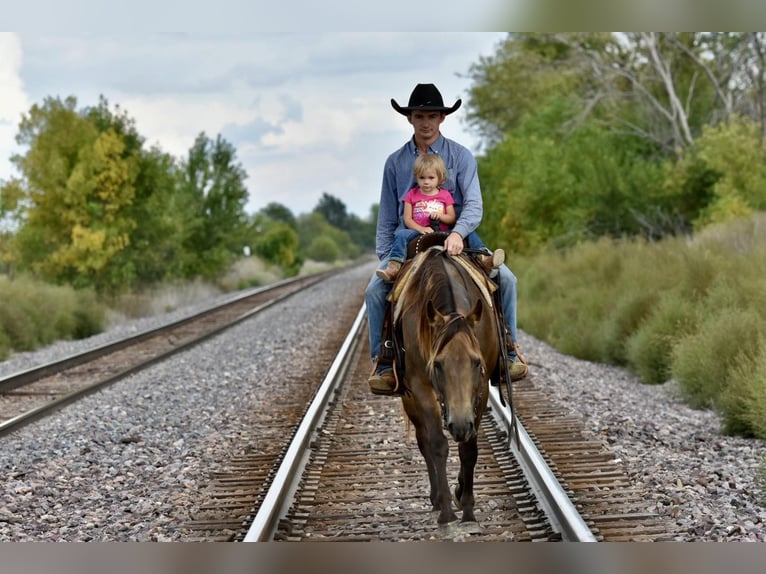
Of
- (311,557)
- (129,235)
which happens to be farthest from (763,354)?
(129,235)

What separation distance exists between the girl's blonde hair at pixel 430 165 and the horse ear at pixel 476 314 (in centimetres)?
82

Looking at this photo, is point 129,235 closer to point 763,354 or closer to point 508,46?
point 508,46

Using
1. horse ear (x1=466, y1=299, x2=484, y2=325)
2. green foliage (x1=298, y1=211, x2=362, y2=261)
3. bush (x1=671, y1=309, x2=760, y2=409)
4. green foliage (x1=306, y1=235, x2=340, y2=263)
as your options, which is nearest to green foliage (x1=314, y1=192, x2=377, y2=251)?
green foliage (x1=298, y1=211, x2=362, y2=261)

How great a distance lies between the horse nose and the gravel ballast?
1454mm

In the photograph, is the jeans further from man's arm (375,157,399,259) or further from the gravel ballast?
the gravel ballast

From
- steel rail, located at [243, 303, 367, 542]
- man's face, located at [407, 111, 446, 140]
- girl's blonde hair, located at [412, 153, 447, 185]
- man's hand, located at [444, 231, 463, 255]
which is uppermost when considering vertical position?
man's face, located at [407, 111, 446, 140]

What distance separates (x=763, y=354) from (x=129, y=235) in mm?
22119

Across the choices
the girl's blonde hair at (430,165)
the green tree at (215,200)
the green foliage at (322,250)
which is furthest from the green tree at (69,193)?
the green foliage at (322,250)

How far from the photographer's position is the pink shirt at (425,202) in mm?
5672

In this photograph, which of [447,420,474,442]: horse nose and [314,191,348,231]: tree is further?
[314,191,348,231]: tree

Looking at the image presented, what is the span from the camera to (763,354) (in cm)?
845

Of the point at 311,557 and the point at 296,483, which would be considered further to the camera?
the point at 296,483

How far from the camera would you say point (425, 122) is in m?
5.64

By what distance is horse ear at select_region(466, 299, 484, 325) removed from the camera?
5066mm
